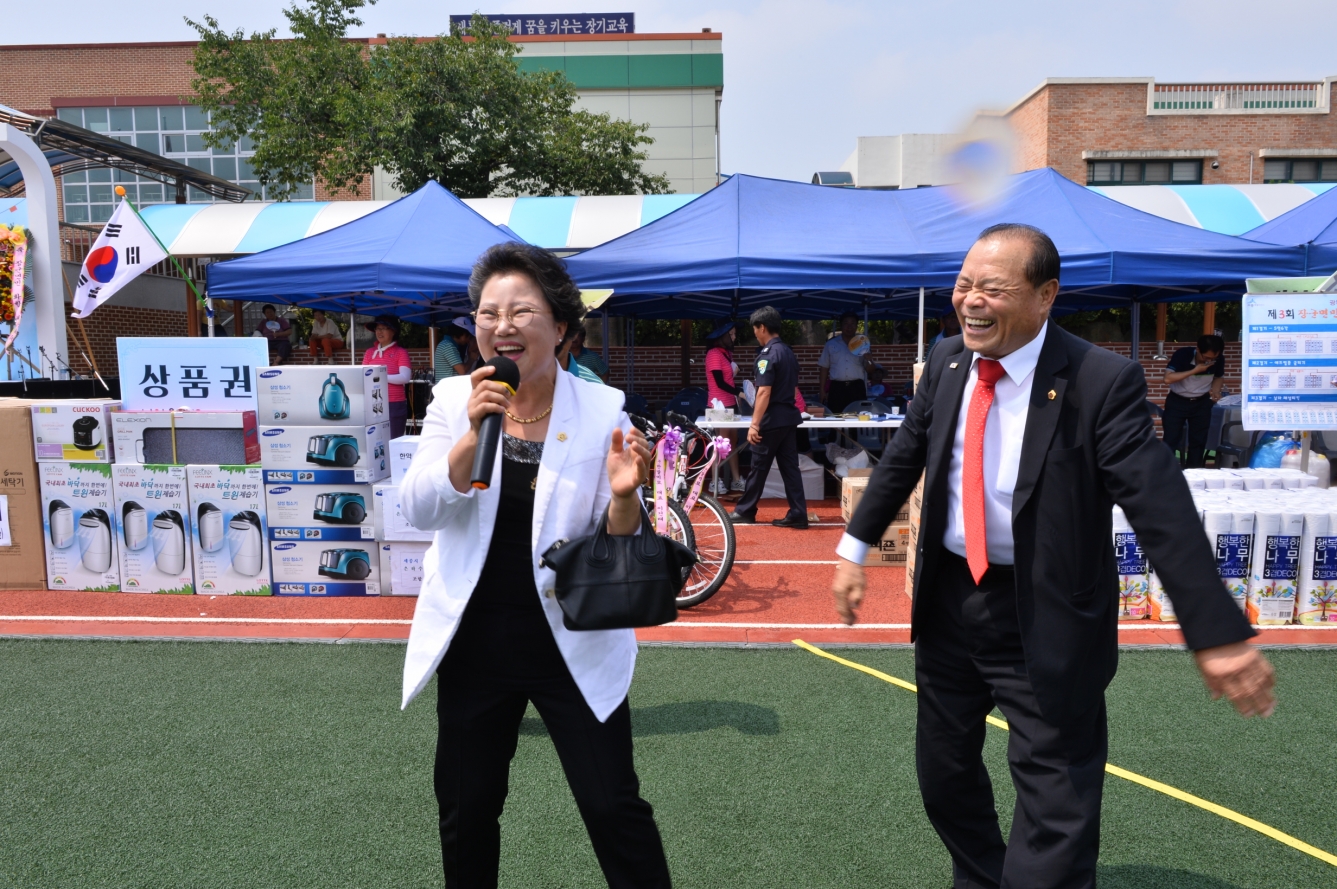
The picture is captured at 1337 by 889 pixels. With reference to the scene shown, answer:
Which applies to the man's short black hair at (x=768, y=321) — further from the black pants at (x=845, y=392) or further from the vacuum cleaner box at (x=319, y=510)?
the black pants at (x=845, y=392)

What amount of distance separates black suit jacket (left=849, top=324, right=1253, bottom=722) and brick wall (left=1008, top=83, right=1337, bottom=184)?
2818 centimetres

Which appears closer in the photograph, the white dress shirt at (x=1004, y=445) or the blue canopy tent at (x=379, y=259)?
the white dress shirt at (x=1004, y=445)

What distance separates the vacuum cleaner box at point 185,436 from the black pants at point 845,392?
755 cm

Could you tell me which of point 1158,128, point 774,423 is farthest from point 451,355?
point 1158,128

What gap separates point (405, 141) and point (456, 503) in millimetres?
19530

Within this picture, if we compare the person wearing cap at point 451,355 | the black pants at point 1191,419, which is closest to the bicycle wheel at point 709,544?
the person wearing cap at point 451,355

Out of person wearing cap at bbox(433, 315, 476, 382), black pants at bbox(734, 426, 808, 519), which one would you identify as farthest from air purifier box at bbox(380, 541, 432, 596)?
person wearing cap at bbox(433, 315, 476, 382)

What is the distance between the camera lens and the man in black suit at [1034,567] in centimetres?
195

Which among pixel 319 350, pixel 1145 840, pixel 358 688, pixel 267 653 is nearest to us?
pixel 1145 840

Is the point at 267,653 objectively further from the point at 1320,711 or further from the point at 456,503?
the point at 1320,711

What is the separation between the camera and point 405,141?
64.5ft

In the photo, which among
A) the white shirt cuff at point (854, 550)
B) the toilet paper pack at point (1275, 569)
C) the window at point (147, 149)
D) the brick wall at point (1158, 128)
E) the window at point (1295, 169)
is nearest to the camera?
the white shirt cuff at point (854, 550)

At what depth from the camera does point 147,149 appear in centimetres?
3212

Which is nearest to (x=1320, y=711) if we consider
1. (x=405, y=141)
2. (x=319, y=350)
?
(x=319, y=350)
